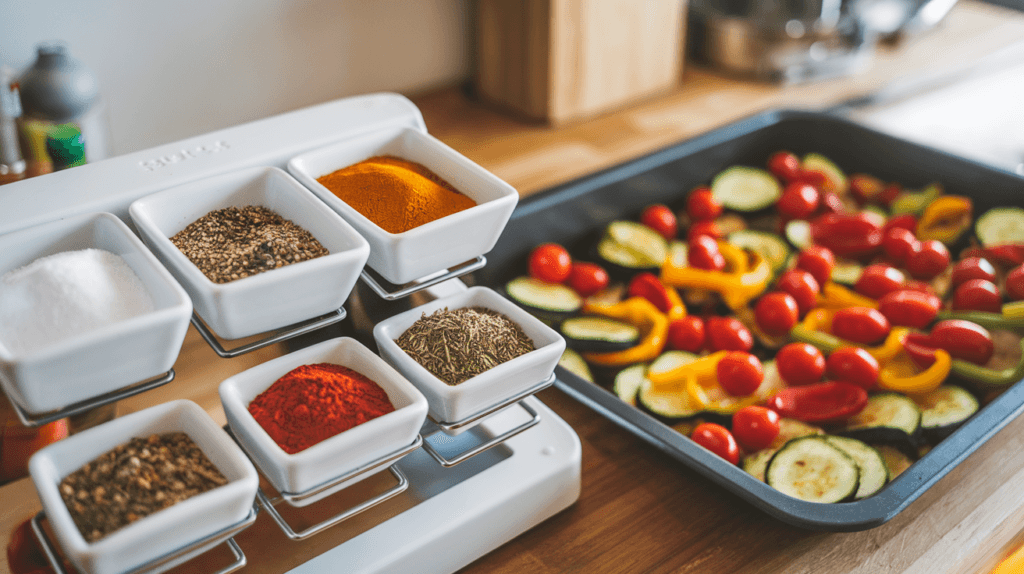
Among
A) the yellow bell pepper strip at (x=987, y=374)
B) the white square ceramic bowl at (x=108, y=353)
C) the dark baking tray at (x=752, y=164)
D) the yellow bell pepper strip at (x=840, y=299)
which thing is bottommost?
the yellow bell pepper strip at (x=840, y=299)

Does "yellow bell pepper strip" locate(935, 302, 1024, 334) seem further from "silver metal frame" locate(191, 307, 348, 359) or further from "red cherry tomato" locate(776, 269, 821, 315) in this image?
"silver metal frame" locate(191, 307, 348, 359)

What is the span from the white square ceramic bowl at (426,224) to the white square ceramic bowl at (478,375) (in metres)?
0.06

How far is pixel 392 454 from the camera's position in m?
0.57

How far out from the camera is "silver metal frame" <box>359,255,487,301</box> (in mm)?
604

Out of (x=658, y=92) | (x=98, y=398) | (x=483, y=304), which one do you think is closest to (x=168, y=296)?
(x=98, y=398)

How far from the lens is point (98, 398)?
0.52 m

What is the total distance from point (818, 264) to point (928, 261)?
168 millimetres

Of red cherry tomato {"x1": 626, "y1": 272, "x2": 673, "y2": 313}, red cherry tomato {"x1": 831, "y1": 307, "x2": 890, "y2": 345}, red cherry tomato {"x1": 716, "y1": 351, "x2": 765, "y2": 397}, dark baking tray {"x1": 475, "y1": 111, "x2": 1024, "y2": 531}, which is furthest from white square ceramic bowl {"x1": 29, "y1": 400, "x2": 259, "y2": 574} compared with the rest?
red cherry tomato {"x1": 831, "y1": 307, "x2": 890, "y2": 345}

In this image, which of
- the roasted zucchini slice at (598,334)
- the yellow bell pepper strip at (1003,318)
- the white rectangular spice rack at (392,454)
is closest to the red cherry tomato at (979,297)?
the yellow bell pepper strip at (1003,318)

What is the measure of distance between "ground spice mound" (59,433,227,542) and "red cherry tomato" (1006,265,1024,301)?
3.49 feet

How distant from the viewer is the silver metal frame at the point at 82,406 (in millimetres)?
499

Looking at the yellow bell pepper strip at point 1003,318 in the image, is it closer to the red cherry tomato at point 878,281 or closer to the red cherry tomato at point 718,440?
the red cherry tomato at point 878,281

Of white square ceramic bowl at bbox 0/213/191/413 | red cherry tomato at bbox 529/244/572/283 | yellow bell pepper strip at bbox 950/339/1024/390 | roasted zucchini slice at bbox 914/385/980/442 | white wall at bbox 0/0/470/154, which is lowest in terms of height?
Result: roasted zucchini slice at bbox 914/385/980/442

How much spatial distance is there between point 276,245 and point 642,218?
0.82 meters
